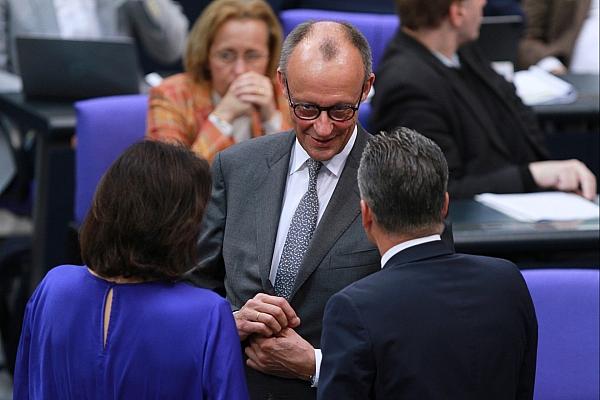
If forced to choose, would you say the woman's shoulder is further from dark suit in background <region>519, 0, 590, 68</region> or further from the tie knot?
dark suit in background <region>519, 0, 590, 68</region>

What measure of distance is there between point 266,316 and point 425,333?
1.23 ft

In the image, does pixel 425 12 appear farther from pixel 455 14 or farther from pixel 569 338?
pixel 569 338

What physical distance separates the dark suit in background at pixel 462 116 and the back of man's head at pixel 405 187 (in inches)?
66.2

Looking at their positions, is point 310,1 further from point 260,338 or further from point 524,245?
point 260,338

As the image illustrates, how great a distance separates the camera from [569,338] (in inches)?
110

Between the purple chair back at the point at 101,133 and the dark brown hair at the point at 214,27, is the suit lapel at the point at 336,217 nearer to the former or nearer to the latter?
the dark brown hair at the point at 214,27

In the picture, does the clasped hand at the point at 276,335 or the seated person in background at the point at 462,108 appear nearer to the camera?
the clasped hand at the point at 276,335

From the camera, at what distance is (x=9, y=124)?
468 cm

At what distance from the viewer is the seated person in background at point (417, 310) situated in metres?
1.86

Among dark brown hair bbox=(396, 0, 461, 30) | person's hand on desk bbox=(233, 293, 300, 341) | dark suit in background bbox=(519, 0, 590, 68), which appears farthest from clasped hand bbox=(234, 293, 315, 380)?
dark suit in background bbox=(519, 0, 590, 68)

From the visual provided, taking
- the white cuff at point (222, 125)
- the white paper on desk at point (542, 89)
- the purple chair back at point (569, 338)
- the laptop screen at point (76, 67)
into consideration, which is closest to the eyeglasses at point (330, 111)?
the purple chair back at point (569, 338)

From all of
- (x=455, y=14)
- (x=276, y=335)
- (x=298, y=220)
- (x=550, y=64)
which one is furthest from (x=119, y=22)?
(x=276, y=335)

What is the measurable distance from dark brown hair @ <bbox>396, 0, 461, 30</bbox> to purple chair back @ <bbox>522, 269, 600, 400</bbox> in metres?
1.25

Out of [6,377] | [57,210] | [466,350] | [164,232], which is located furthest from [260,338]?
[6,377]
